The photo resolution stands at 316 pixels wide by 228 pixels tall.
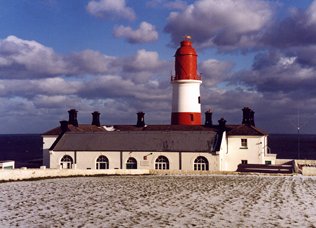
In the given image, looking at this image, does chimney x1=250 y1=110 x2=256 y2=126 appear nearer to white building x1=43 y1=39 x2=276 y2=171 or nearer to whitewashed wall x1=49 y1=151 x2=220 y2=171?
white building x1=43 y1=39 x2=276 y2=171

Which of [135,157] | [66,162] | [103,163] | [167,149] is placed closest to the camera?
[167,149]

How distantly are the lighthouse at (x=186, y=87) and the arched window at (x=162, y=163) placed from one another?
6418 millimetres

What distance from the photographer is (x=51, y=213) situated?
15.8 m

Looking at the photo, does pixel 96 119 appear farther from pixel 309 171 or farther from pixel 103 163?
pixel 309 171

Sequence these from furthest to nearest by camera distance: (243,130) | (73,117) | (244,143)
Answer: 1. (73,117)
2. (243,130)
3. (244,143)

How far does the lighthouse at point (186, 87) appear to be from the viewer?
141 feet

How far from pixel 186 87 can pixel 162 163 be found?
28.8 feet

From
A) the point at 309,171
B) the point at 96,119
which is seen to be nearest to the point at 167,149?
the point at 309,171

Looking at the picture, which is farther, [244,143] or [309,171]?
[244,143]

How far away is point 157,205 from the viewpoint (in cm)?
1798

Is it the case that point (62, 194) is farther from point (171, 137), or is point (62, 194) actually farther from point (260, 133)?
point (260, 133)

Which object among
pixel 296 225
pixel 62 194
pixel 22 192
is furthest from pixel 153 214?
pixel 22 192

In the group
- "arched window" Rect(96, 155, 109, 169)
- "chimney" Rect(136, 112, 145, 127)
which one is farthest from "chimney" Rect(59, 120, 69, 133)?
"chimney" Rect(136, 112, 145, 127)

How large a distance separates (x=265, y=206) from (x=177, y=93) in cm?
2641
